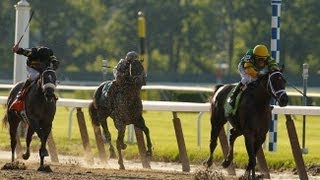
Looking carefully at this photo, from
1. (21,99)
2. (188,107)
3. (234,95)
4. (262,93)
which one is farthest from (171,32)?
(262,93)

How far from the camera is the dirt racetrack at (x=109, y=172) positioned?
10273 mm

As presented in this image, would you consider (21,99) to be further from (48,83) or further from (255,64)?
(255,64)

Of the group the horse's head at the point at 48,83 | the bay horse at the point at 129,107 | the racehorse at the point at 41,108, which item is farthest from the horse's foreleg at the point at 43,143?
the bay horse at the point at 129,107

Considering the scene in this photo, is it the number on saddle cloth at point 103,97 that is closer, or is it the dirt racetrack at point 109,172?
the dirt racetrack at point 109,172

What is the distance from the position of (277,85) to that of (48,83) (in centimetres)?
260

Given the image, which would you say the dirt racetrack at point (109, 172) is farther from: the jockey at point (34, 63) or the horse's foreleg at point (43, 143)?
the jockey at point (34, 63)

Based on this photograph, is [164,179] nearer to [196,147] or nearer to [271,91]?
[271,91]

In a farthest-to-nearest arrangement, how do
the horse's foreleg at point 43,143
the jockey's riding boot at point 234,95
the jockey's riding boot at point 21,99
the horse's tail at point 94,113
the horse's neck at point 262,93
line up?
the horse's tail at point 94,113 < the jockey's riding boot at point 21,99 < the horse's foreleg at point 43,143 < the jockey's riding boot at point 234,95 < the horse's neck at point 262,93

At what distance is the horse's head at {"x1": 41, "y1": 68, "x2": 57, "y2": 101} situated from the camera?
11.3 m

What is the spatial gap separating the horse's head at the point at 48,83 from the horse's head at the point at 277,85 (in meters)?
2.41

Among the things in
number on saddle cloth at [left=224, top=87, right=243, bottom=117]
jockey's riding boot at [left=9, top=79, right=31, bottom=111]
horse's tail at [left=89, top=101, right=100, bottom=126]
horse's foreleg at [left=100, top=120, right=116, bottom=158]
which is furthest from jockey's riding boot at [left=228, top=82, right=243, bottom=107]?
horse's tail at [left=89, top=101, right=100, bottom=126]

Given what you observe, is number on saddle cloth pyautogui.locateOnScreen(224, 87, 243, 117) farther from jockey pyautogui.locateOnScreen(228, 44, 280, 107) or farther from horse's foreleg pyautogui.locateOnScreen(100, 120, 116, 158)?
horse's foreleg pyautogui.locateOnScreen(100, 120, 116, 158)

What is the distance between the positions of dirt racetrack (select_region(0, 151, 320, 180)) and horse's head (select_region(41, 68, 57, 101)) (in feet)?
2.71

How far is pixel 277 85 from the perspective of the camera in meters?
10.2
